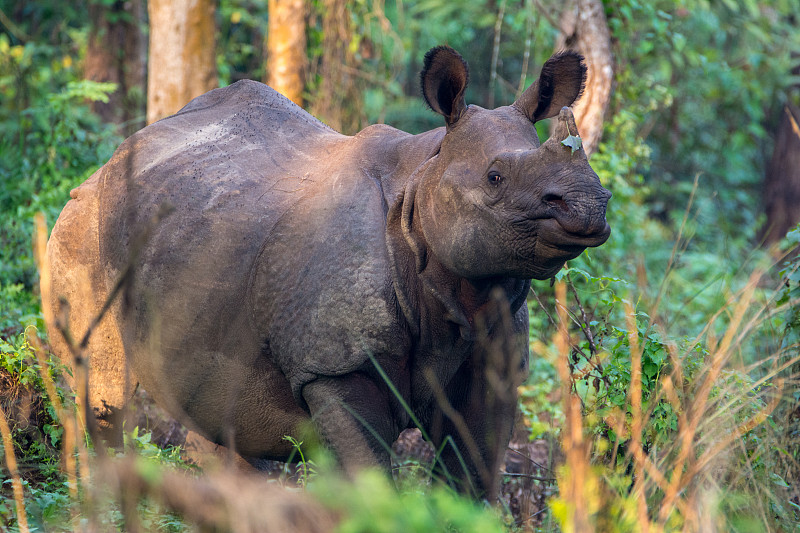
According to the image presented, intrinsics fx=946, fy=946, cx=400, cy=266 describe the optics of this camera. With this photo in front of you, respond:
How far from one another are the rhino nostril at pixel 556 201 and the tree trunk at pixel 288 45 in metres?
5.45

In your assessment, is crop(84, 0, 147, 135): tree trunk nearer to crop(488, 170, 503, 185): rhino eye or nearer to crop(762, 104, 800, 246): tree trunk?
crop(762, 104, 800, 246): tree trunk

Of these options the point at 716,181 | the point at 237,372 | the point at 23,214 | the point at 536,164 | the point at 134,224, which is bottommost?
the point at 716,181

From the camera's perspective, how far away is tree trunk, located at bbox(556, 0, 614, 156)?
730cm

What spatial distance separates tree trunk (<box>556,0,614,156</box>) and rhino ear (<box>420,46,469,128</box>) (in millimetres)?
3559

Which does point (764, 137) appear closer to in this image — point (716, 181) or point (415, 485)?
point (716, 181)

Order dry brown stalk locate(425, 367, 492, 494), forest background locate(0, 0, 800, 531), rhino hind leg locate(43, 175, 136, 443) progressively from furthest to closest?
rhino hind leg locate(43, 175, 136, 443), dry brown stalk locate(425, 367, 492, 494), forest background locate(0, 0, 800, 531)

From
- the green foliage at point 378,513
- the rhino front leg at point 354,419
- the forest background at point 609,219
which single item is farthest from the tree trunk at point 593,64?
the green foliage at point 378,513

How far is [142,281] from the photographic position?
467 cm

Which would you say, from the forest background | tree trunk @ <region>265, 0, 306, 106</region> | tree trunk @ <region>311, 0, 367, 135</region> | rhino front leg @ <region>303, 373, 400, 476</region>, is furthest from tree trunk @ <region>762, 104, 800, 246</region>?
rhino front leg @ <region>303, 373, 400, 476</region>

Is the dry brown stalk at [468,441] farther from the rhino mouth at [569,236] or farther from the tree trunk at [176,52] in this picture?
the tree trunk at [176,52]

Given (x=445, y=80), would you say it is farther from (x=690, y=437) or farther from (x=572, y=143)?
(x=690, y=437)

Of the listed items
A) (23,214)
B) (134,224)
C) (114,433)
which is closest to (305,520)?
(134,224)

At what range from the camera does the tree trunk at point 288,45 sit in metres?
8.46

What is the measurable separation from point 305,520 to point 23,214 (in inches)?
236
